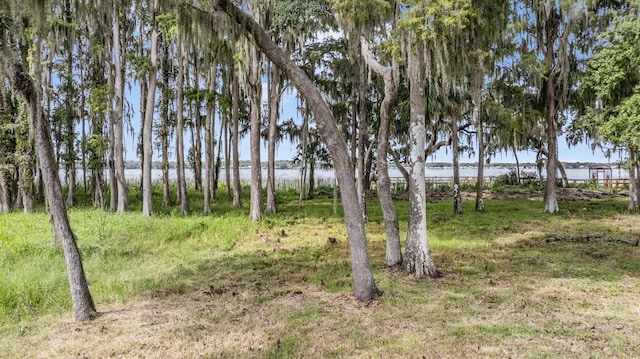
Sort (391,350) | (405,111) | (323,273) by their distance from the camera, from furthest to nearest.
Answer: (405,111)
(323,273)
(391,350)

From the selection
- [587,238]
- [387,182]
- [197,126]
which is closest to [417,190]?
[387,182]

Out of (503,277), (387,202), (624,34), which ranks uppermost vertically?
(624,34)

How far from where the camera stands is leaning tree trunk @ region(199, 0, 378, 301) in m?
5.63

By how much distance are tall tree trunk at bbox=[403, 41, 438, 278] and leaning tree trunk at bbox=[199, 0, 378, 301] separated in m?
1.64

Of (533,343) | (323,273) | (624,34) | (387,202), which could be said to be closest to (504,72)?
(624,34)

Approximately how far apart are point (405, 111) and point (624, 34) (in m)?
6.57

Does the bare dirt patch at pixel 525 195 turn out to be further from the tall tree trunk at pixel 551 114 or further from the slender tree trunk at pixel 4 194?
the slender tree trunk at pixel 4 194

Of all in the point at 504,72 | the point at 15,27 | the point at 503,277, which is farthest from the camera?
the point at 504,72

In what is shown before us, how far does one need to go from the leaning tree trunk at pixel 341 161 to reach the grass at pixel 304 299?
0.44 m

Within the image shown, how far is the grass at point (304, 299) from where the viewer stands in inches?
168

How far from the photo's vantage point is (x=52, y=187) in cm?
489

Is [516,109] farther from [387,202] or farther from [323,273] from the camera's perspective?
[323,273]

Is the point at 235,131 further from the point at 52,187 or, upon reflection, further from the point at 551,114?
the point at 551,114

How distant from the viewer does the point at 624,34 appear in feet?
30.4
